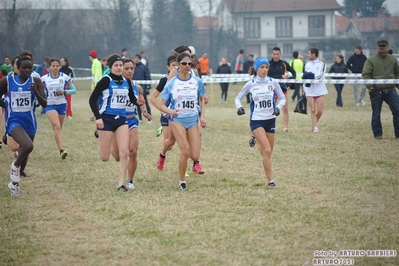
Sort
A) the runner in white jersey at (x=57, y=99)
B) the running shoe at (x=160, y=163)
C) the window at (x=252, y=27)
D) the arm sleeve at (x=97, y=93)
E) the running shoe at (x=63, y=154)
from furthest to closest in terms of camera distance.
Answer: the window at (x=252, y=27) → the running shoe at (x=63, y=154) → the runner in white jersey at (x=57, y=99) → the running shoe at (x=160, y=163) → the arm sleeve at (x=97, y=93)

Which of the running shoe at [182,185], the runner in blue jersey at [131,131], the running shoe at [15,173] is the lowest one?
the running shoe at [182,185]

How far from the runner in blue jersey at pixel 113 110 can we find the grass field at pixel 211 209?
0.70 meters

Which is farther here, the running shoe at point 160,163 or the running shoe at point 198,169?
the running shoe at point 160,163

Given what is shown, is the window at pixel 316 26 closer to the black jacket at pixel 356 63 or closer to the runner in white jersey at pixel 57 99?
the black jacket at pixel 356 63

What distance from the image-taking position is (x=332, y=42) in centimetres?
6272

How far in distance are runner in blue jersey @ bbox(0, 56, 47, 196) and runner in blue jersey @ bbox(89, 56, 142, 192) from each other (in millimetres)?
1017

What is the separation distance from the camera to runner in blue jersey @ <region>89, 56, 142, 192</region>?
9.37m

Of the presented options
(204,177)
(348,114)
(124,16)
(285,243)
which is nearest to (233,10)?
(124,16)

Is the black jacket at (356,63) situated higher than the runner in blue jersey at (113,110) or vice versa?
the black jacket at (356,63)

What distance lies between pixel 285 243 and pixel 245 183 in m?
3.64

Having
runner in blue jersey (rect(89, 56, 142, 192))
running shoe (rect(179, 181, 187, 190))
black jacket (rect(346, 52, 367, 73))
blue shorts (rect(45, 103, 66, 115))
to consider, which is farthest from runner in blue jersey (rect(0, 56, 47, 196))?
black jacket (rect(346, 52, 367, 73))

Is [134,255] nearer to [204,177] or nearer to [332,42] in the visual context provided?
[204,177]

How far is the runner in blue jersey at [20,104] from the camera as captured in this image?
9508 mm

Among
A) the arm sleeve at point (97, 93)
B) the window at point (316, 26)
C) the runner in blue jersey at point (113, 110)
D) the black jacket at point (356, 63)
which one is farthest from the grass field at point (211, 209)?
the window at point (316, 26)
